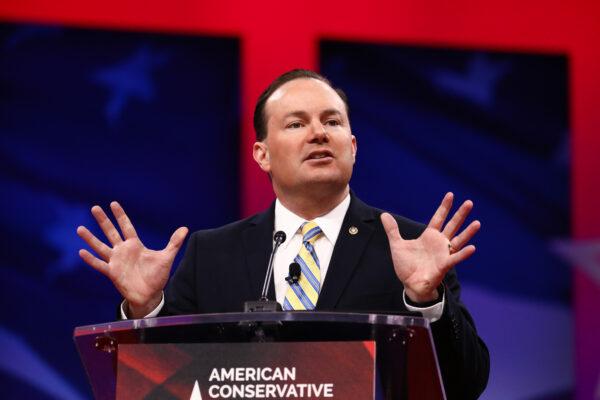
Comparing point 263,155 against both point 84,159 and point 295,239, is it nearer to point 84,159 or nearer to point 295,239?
point 295,239

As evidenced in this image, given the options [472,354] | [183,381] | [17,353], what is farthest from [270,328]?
[17,353]

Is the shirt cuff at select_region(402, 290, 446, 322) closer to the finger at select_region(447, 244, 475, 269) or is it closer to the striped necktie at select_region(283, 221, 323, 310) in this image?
the finger at select_region(447, 244, 475, 269)

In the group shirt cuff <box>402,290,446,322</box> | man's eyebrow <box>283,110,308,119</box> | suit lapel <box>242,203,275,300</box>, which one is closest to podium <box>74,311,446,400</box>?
shirt cuff <box>402,290,446,322</box>

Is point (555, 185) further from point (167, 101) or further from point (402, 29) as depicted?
point (167, 101)

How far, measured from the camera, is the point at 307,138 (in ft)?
9.05

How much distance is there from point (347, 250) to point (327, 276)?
0.12 m

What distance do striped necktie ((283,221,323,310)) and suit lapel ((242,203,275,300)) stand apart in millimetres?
62

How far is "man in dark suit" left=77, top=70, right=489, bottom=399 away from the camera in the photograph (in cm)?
212

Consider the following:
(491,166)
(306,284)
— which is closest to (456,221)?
(306,284)

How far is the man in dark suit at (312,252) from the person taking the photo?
2.12 metres

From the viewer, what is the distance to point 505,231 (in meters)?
4.65

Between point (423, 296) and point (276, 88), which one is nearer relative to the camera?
point (423, 296)

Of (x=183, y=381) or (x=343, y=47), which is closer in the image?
(x=183, y=381)

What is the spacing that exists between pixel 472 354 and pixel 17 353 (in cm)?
246
